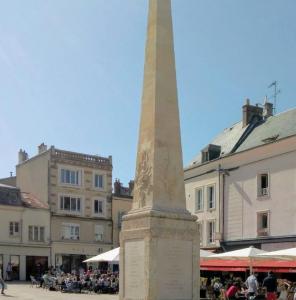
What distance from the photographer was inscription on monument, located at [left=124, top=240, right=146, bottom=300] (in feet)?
44.7

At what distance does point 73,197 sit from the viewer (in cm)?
5112

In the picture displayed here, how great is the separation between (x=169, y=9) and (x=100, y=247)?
38.9 m

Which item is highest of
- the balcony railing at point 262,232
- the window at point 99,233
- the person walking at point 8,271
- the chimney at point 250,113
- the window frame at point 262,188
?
the chimney at point 250,113

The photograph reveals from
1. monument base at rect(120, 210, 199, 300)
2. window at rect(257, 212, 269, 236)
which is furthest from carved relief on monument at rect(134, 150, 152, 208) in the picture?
window at rect(257, 212, 269, 236)

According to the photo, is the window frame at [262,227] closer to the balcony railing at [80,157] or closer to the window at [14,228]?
the window at [14,228]

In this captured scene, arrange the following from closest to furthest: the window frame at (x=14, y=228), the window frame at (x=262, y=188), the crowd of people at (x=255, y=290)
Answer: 1. the crowd of people at (x=255, y=290)
2. the window frame at (x=262, y=188)
3. the window frame at (x=14, y=228)

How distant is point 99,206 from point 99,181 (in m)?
2.23

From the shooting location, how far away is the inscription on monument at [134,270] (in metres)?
13.6

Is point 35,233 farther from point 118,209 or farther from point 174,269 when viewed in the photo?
point 174,269

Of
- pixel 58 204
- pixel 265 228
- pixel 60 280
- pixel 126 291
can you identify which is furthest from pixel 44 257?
pixel 126 291

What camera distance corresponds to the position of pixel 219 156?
40125 millimetres

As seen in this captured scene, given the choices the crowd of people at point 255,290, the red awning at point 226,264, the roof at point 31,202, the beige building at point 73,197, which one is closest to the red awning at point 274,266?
the red awning at point 226,264

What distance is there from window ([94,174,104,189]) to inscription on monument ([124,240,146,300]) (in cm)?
3838

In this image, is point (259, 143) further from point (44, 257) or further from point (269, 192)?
point (44, 257)
